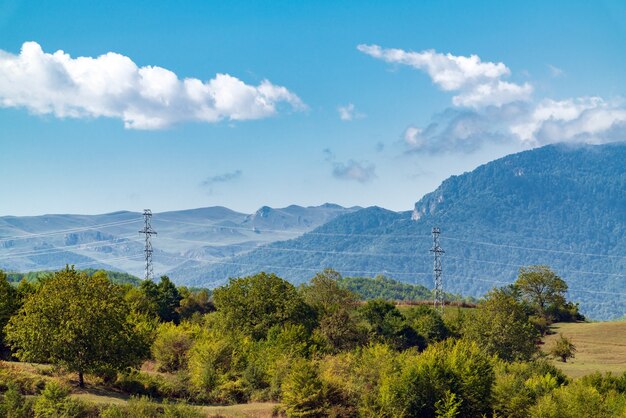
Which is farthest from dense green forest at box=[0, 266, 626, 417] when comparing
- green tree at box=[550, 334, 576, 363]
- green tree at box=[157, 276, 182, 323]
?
green tree at box=[157, 276, 182, 323]

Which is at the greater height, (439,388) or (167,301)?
(439,388)

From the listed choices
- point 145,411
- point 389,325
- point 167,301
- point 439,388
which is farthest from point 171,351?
point 167,301

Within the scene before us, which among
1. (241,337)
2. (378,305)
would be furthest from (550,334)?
(241,337)

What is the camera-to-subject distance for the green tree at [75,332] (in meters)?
62.4

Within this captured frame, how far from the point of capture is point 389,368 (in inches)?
2552

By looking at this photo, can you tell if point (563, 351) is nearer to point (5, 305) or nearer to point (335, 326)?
point (335, 326)

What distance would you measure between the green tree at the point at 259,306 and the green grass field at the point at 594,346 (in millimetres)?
38955

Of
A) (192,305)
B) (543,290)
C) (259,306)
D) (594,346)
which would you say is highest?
(259,306)

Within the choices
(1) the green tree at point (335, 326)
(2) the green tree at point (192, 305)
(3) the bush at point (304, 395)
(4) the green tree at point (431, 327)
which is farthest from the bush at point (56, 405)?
(2) the green tree at point (192, 305)

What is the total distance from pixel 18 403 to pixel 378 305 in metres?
89.5

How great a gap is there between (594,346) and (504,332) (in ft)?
145

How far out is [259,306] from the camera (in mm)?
98250

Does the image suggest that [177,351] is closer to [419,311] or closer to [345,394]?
[345,394]

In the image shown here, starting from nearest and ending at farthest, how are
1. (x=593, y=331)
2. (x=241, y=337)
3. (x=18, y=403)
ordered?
(x=18, y=403), (x=241, y=337), (x=593, y=331)
